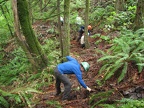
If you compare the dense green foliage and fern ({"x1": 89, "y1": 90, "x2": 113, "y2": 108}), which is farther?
fern ({"x1": 89, "y1": 90, "x2": 113, "y2": 108})

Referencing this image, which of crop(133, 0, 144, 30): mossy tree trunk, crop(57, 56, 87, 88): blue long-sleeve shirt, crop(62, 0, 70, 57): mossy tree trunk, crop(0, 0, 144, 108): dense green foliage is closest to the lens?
crop(0, 0, 144, 108): dense green foliage

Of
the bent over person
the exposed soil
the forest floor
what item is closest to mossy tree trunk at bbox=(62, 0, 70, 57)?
the exposed soil

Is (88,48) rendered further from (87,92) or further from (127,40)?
(87,92)

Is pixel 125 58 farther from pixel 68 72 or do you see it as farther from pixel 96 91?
pixel 68 72

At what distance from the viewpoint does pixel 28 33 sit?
8.23 m

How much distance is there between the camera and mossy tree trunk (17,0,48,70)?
792 cm

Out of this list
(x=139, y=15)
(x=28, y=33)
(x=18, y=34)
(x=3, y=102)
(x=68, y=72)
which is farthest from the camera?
(x=139, y=15)

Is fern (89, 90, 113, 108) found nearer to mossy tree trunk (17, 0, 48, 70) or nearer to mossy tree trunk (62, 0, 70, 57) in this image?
mossy tree trunk (17, 0, 48, 70)

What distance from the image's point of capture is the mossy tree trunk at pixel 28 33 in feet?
26.0

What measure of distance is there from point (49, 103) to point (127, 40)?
13.2 feet

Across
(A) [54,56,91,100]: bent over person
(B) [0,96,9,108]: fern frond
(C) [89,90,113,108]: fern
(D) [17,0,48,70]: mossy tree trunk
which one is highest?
(D) [17,0,48,70]: mossy tree trunk

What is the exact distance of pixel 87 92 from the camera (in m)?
6.88

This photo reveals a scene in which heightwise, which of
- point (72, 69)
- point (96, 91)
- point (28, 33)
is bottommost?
point (96, 91)

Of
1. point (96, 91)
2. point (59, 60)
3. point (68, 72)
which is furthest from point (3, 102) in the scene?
point (59, 60)
